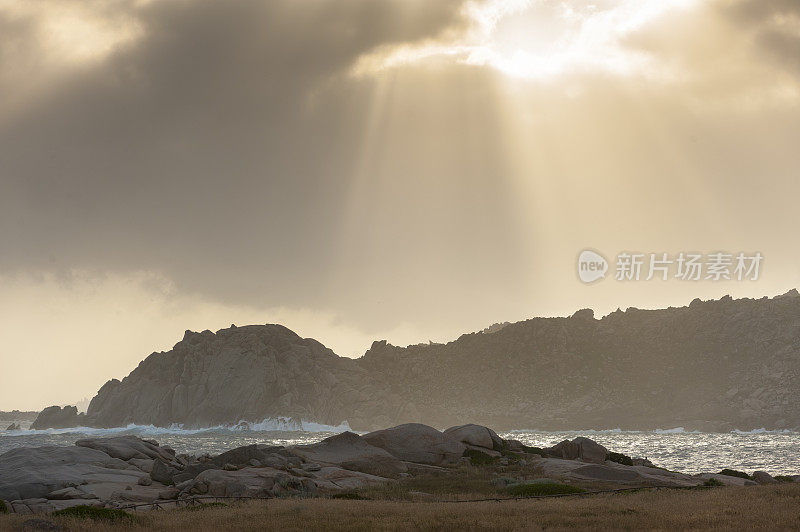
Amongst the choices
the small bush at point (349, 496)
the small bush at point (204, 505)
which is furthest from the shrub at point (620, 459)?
the small bush at point (204, 505)

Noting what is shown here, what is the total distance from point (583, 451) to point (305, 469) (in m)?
26.8

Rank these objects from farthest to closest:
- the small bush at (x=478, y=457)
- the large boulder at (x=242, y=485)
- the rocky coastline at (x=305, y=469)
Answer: the small bush at (x=478, y=457) → the rocky coastline at (x=305, y=469) → the large boulder at (x=242, y=485)

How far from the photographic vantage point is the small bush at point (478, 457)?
61219mm

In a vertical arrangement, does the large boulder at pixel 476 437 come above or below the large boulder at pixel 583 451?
above

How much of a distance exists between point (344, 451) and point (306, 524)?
32428 millimetres

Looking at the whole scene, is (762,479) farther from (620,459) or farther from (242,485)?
(242,485)

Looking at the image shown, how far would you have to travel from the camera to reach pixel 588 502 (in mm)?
35781

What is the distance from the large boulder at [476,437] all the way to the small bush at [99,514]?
39.4m

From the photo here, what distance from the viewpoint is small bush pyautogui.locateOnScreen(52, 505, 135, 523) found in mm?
30109

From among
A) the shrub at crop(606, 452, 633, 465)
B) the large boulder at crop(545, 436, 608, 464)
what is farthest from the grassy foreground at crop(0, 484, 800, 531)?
the shrub at crop(606, 452, 633, 465)

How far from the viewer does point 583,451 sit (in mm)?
64312

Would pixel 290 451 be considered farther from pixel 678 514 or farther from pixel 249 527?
pixel 678 514

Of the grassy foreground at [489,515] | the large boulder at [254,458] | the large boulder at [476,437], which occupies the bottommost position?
the grassy foreground at [489,515]

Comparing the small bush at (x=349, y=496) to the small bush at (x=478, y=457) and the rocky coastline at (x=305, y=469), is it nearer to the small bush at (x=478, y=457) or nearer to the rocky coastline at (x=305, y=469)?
the rocky coastline at (x=305, y=469)
